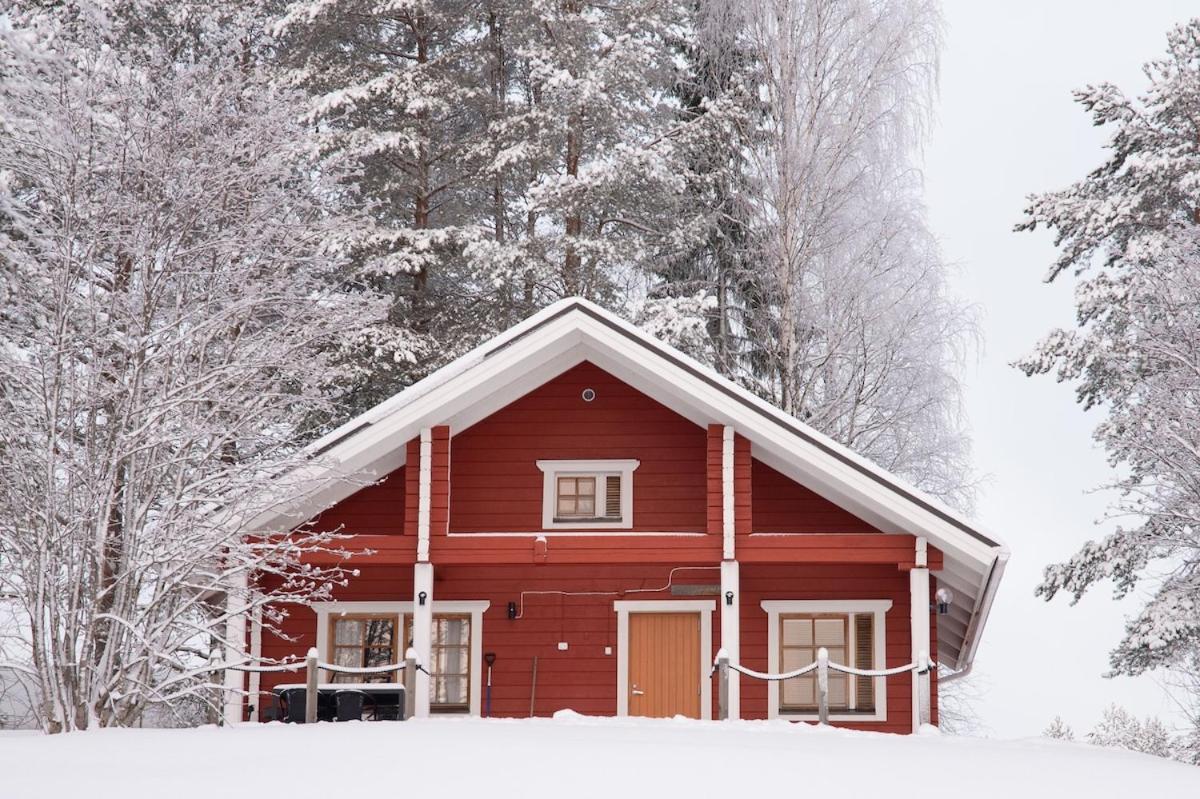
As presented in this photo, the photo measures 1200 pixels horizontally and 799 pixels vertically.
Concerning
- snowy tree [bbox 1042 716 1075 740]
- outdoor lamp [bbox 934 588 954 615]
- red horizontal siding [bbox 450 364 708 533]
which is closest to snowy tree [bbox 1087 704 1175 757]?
snowy tree [bbox 1042 716 1075 740]

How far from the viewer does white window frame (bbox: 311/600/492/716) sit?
19.0 meters

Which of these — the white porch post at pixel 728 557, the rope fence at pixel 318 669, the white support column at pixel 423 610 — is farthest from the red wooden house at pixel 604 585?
the rope fence at pixel 318 669

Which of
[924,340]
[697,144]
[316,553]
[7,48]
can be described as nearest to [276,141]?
[7,48]

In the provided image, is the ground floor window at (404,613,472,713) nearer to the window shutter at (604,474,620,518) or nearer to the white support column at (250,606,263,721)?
the white support column at (250,606,263,721)

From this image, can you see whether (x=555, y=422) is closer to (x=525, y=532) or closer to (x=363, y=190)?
(x=525, y=532)

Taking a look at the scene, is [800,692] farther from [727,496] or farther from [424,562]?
[424,562]

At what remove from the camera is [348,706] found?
16.5 meters

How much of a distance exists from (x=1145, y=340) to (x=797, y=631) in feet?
21.4

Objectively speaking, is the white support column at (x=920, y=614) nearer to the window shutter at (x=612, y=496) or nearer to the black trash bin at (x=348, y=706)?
the window shutter at (x=612, y=496)

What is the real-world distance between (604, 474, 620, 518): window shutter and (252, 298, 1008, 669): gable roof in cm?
139

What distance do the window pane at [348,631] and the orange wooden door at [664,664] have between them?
3.55 m

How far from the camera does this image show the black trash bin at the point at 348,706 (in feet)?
53.9

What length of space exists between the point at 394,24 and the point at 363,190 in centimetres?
375

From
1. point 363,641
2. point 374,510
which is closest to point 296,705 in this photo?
point 363,641
